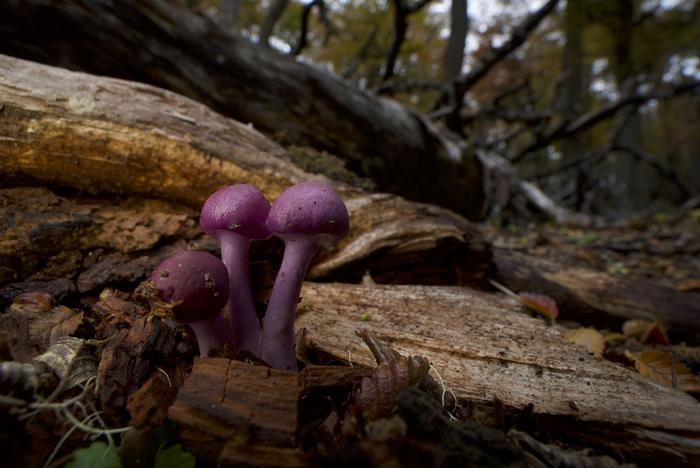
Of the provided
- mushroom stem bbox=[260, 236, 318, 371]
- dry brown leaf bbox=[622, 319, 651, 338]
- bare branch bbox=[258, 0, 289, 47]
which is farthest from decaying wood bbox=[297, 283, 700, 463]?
bare branch bbox=[258, 0, 289, 47]

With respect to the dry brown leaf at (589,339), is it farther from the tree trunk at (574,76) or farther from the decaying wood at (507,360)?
the tree trunk at (574,76)

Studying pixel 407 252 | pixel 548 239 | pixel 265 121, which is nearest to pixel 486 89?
pixel 548 239

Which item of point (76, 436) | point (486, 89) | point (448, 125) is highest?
point (486, 89)

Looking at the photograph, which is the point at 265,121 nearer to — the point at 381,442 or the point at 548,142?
the point at 381,442

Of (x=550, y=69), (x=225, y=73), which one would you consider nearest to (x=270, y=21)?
(x=225, y=73)

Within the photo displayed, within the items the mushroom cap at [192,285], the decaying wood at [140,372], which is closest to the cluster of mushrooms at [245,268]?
the mushroom cap at [192,285]

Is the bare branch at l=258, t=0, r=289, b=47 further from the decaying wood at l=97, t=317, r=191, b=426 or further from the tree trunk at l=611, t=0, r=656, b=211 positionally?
the tree trunk at l=611, t=0, r=656, b=211
